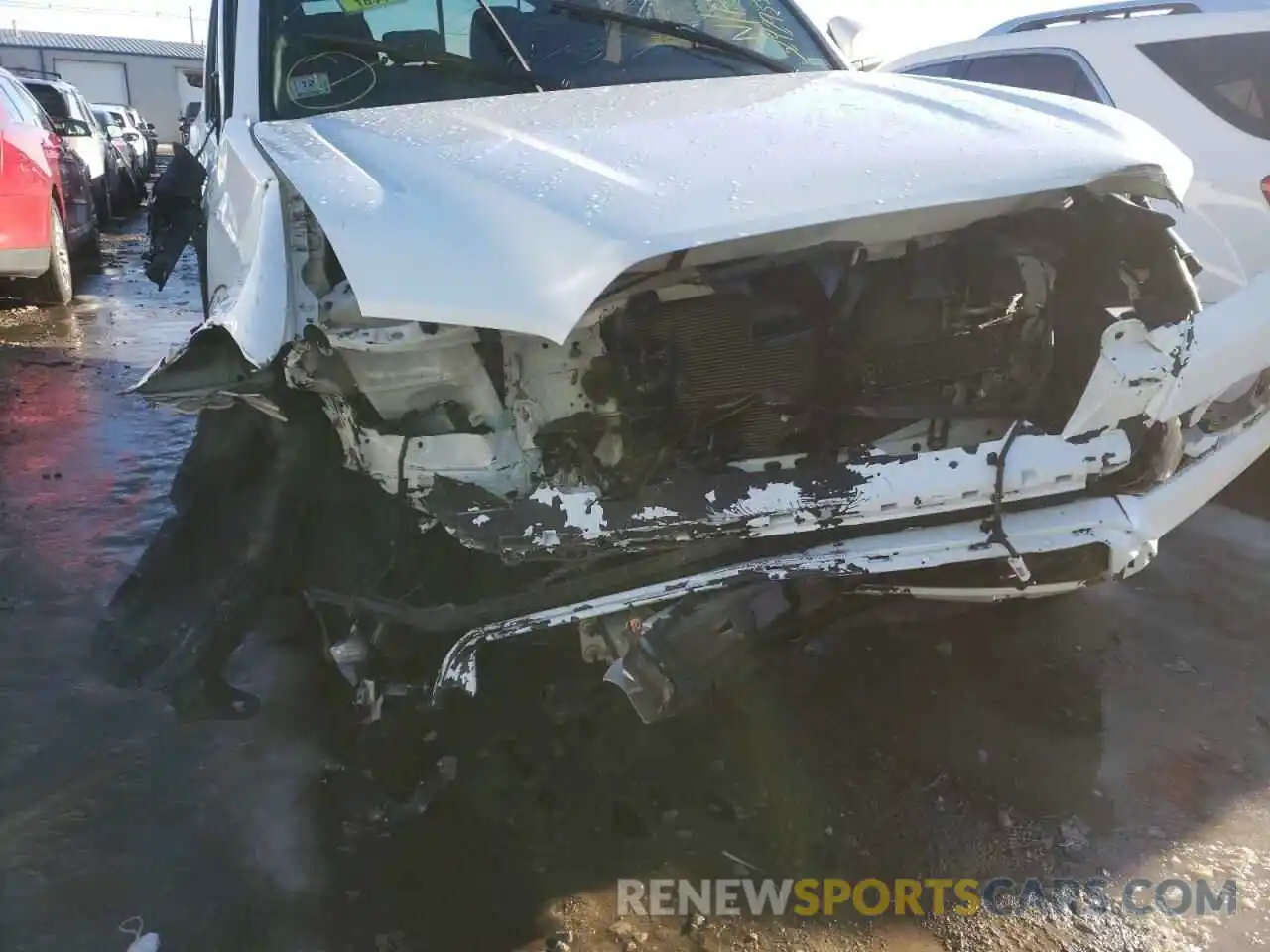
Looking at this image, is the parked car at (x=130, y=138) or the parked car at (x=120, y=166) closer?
the parked car at (x=120, y=166)

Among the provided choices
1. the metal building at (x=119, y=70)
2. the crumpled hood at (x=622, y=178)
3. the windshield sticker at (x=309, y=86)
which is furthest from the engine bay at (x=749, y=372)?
the metal building at (x=119, y=70)

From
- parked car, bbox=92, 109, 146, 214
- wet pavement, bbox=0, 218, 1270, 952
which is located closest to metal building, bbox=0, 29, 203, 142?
parked car, bbox=92, 109, 146, 214

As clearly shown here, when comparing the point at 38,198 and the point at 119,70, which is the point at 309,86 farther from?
the point at 119,70

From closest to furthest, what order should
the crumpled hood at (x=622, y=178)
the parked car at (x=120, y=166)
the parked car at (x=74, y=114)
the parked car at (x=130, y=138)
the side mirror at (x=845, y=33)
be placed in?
the crumpled hood at (x=622, y=178), the side mirror at (x=845, y=33), the parked car at (x=74, y=114), the parked car at (x=120, y=166), the parked car at (x=130, y=138)

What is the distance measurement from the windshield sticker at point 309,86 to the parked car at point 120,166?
36.3 feet

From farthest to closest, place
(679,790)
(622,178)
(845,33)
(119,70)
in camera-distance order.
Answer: (119,70) < (845,33) < (679,790) < (622,178)

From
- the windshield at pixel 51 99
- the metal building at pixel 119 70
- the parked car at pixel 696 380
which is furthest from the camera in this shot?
the metal building at pixel 119 70

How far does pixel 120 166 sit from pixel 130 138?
285cm

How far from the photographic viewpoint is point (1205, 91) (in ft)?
12.8

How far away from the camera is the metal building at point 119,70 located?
33.9 metres

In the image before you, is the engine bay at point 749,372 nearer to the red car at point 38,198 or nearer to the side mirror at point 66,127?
the red car at point 38,198

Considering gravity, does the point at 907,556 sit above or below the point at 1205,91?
below

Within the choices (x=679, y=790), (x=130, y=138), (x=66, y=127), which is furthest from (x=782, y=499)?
(x=130, y=138)

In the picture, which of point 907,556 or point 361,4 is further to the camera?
point 361,4
